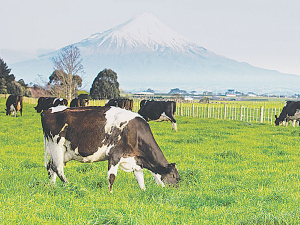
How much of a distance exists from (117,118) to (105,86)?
55597 mm

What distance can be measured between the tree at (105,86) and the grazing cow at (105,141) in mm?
54866

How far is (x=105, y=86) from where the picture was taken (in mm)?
60688

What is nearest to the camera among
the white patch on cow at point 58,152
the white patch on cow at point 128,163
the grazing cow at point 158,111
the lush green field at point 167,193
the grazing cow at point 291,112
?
the lush green field at point 167,193

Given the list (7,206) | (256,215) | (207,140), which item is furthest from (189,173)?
(207,140)

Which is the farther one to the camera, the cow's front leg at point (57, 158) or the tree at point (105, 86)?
the tree at point (105, 86)

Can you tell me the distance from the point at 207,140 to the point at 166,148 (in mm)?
2512

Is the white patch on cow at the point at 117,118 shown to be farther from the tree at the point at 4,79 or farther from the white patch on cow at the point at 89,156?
the tree at the point at 4,79

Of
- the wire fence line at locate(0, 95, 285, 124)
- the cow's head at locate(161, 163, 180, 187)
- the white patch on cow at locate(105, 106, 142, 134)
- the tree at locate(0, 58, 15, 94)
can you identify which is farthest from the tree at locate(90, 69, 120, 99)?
the cow's head at locate(161, 163, 180, 187)

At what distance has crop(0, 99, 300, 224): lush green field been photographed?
172 inches

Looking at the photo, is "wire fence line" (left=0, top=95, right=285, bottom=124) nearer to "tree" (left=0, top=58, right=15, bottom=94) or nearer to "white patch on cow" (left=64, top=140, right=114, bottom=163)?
"tree" (left=0, top=58, right=15, bottom=94)

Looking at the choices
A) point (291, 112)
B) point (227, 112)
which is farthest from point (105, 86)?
Result: point (291, 112)

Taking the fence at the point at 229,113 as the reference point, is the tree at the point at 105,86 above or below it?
above

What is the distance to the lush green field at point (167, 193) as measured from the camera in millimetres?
4359

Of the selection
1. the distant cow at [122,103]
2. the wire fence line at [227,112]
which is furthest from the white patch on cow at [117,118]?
the distant cow at [122,103]
